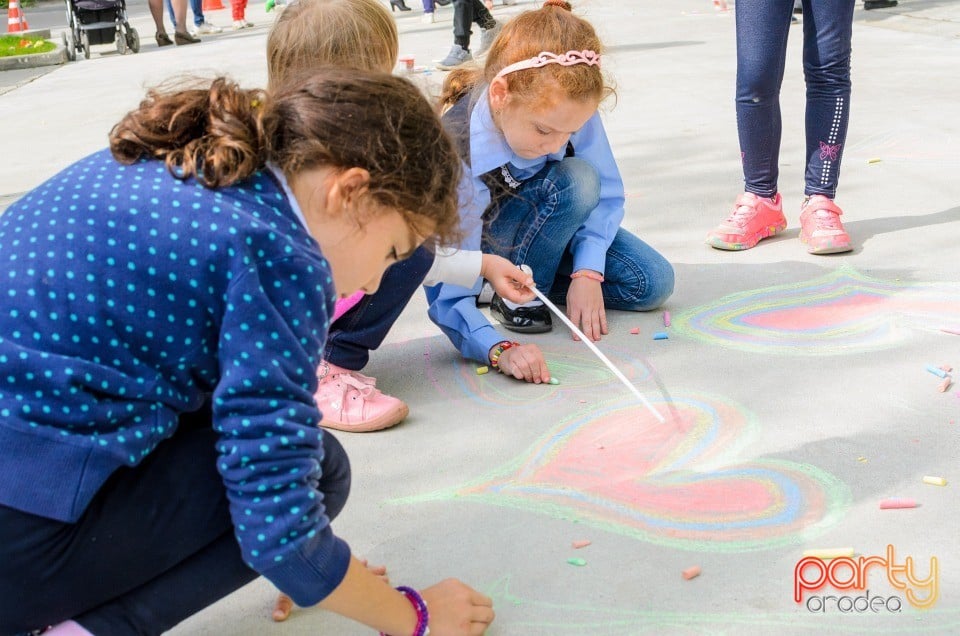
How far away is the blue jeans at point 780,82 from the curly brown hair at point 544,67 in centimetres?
61

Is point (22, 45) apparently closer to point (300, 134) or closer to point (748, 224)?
point (748, 224)

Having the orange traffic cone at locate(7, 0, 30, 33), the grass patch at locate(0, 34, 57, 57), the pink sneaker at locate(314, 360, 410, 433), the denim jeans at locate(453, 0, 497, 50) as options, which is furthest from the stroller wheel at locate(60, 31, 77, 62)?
the pink sneaker at locate(314, 360, 410, 433)

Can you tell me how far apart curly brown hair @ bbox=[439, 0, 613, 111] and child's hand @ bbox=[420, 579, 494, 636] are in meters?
1.29

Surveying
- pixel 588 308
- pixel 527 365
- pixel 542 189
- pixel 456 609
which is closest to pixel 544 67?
pixel 542 189

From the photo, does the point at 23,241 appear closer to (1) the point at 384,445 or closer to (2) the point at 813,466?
(1) the point at 384,445

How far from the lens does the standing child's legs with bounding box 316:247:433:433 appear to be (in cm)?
216

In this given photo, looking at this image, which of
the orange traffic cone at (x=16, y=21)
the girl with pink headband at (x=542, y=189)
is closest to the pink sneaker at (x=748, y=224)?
the girl with pink headband at (x=542, y=189)

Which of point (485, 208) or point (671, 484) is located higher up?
point (485, 208)

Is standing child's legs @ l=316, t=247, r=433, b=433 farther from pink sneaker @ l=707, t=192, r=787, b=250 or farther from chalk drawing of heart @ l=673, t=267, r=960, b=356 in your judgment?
pink sneaker @ l=707, t=192, r=787, b=250

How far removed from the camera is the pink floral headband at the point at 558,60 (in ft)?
8.02

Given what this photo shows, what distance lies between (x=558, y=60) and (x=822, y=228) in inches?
40.4

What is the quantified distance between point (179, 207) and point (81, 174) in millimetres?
166

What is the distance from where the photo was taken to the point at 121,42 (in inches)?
363

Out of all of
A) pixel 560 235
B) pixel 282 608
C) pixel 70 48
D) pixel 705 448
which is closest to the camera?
pixel 282 608
